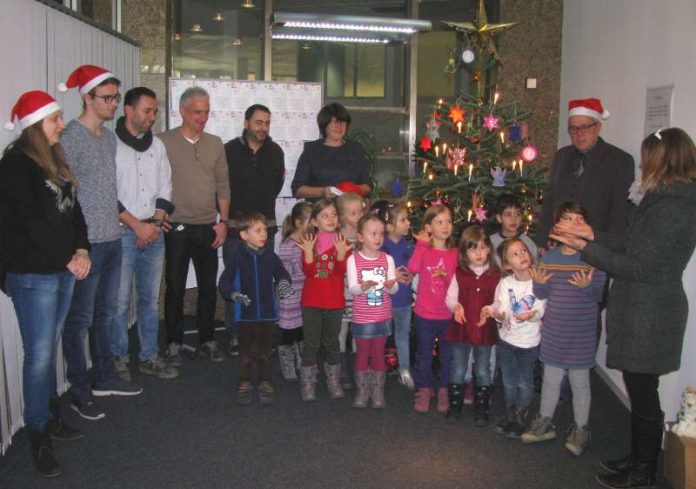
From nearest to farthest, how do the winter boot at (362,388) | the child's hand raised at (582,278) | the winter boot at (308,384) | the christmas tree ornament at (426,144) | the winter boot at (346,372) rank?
1. the child's hand raised at (582,278)
2. the winter boot at (362,388)
3. the winter boot at (308,384)
4. the winter boot at (346,372)
5. the christmas tree ornament at (426,144)

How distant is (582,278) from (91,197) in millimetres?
2763

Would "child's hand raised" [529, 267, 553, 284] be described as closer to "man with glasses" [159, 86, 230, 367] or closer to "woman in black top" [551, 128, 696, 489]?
"woman in black top" [551, 128, 696, 489]

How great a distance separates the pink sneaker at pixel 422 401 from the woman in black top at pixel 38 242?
2.08m

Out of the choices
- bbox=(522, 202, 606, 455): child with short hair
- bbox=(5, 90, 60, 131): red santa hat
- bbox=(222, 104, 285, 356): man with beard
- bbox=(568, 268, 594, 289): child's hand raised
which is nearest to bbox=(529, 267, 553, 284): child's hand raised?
bbox=(522, 202, 606, 455): child with short hair

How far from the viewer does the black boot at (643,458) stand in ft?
10.8

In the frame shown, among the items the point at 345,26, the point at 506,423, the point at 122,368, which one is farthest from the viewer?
the point at 345,26

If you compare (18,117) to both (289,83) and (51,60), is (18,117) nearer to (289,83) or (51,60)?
(51,60)

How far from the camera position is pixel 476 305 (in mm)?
4148

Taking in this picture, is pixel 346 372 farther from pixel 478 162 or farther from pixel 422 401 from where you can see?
pixel 478 162

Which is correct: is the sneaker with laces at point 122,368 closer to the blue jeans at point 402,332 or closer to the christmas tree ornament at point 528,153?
the blue jeans at point 402,332

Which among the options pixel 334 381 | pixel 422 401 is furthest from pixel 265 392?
pixel 422 401

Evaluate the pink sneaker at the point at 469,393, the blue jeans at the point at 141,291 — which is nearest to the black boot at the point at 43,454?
the blue jeans at the point at 141,291

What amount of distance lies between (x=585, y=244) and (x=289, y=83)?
12.6ft

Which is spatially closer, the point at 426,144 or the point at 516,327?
the point at 516,327
